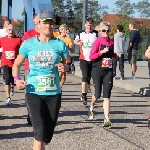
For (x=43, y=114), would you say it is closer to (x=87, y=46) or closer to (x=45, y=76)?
(x=45, y=76)

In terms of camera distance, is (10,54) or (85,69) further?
(85,69)

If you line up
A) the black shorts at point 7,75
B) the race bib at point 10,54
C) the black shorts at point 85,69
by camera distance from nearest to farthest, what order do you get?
the race bib at point 10,54 < the black shorts at point 7,75 < the black shorts at point 85,69

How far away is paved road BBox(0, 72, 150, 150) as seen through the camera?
7297mm

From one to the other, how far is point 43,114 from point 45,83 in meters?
0.35

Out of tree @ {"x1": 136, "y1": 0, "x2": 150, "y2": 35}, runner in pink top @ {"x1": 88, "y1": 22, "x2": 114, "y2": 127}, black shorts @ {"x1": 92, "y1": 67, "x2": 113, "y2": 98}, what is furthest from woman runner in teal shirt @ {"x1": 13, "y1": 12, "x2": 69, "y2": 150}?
tree @ {"x1": 136, "y1": 0, "x2": 150, "y2": 35}

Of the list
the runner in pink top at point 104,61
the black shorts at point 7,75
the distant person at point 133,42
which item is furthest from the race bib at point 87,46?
the distant person at point 133,42

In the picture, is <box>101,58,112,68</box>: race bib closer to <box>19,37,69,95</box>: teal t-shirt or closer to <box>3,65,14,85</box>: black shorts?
<box>3,65,14,85</box>: black shorts

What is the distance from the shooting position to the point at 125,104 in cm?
1216

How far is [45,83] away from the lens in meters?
5.70

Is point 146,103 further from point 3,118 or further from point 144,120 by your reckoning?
point 3,118

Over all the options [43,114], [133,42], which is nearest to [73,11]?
[133,42]

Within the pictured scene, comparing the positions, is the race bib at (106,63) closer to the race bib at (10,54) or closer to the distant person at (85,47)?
the distant person at (85,47)

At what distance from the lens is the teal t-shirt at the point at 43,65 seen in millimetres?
5730

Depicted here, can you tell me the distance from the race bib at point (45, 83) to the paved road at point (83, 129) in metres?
1.56
